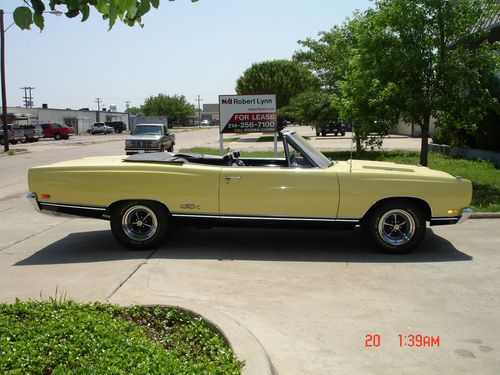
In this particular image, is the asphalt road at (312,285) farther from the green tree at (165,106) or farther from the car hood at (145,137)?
the green tree at (165,106)

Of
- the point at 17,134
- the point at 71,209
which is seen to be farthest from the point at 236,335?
the point at 17,134

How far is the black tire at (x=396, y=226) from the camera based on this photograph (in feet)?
20.8

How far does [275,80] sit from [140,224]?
4384 cm

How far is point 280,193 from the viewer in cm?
632

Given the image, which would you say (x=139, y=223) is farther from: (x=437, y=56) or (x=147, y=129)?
(x=147, y=129)

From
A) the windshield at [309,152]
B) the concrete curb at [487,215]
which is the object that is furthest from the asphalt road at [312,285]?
the windshield at [309,152]

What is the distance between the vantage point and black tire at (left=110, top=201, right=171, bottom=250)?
649 centimetres

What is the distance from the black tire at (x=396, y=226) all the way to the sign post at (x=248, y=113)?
8353 millimetres

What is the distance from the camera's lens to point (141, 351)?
3.41 m

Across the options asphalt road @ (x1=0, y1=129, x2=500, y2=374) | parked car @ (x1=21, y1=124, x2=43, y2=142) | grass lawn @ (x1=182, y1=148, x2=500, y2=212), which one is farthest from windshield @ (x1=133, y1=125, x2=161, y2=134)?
parked car @ (x1=21, y1=124, x2=43, y2=142)

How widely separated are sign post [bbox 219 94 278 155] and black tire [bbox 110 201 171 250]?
8.26m

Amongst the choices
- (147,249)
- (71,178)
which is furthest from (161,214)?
(71,178)

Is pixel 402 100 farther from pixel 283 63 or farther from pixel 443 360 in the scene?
pixel 283 63

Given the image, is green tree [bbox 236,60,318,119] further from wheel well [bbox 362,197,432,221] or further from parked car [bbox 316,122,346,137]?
wheel well [bbox 362,197,432,221]
